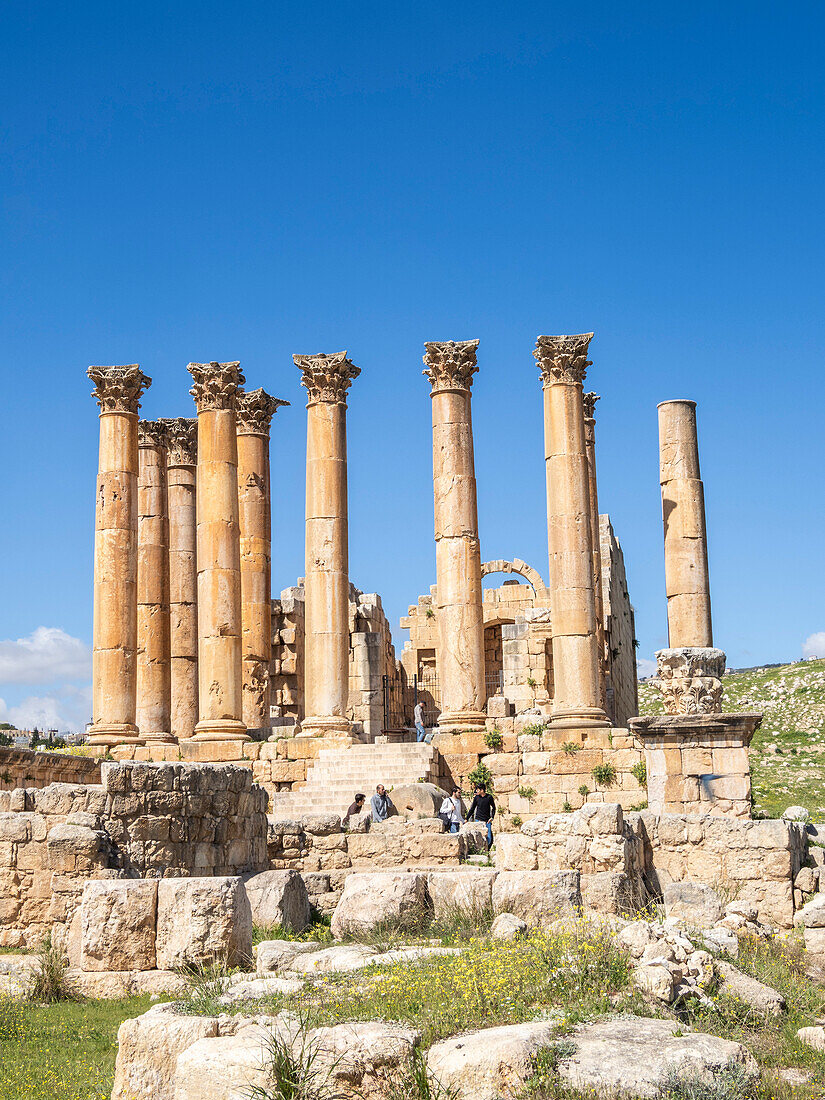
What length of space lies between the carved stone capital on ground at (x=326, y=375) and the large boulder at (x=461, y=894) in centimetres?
1994

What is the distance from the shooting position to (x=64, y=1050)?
11.2 metres

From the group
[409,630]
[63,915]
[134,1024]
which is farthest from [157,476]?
[134,1024]

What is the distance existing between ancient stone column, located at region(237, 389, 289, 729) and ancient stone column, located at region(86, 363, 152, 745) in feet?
10.4

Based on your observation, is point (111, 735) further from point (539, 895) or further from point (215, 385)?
point (539, 895)

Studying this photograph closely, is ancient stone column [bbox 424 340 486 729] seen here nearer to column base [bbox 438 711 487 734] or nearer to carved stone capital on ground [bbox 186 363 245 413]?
column base [bbox 438 711 487 734]

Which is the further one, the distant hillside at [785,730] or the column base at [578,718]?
the distant hillside at [785,730]

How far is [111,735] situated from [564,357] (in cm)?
1382

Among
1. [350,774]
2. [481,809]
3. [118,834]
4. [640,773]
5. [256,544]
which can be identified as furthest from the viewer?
[256,544]

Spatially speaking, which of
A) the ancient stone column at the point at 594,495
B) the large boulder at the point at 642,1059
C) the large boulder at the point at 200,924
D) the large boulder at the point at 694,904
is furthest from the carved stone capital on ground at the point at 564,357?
the large boulder at the point at 642,1059

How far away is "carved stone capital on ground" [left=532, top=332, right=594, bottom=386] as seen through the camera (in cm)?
Answer: 3183

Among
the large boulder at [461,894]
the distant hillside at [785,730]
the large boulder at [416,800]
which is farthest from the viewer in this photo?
the distant hillside at [785,730]

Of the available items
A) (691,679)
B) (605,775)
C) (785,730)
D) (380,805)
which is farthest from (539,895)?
(785,730)

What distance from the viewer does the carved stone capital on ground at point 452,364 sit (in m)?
32.5

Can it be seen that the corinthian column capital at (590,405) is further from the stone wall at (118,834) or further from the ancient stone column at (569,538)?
the stone wall at (118,834)
